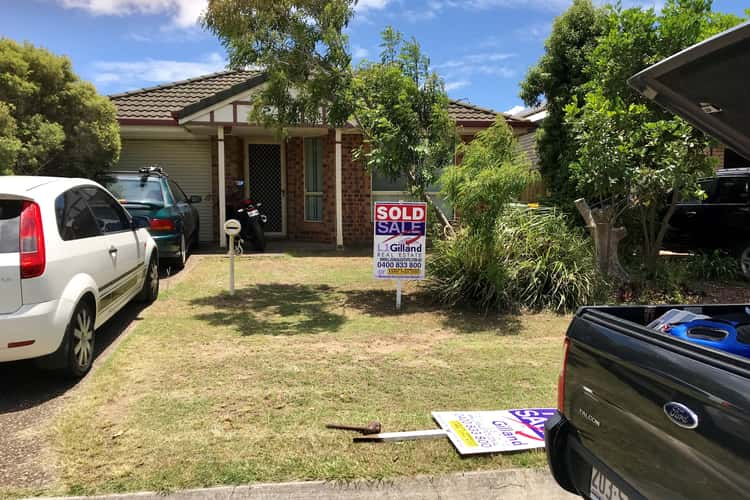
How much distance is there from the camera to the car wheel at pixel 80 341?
14.0 feet

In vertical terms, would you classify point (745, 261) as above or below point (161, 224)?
below

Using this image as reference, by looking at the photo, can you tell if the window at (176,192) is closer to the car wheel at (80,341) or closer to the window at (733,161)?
the car wheel at (80,341)

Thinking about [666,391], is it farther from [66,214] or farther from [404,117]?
Answer: [404,117]

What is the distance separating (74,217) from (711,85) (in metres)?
4.73

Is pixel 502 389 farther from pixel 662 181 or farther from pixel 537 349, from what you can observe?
pixel 662 181

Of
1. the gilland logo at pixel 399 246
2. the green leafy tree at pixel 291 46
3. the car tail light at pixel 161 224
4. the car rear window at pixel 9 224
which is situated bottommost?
the gilland logo at pixel 399 246

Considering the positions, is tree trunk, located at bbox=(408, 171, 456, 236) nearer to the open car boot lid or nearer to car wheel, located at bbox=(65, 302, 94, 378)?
car wheel, located at bbox=(65, 302, 94, 378)

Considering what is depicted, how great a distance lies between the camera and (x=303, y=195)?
13625 millimetres

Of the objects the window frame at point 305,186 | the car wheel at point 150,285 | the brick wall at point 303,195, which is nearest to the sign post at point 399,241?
the car wheel at point 150,285

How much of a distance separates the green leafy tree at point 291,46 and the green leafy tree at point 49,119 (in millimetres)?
→ 3552

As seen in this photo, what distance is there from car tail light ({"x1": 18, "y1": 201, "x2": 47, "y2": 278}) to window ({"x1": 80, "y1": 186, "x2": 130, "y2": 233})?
45.1 inches

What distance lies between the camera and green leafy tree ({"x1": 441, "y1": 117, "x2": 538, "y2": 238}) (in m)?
6.71

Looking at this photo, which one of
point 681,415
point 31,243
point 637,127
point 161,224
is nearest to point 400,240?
point 637,127

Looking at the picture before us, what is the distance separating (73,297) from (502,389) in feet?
11.5
